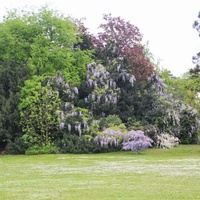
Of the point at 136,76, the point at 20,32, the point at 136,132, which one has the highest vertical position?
the point at 20,32

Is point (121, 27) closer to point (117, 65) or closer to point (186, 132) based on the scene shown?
point (117, 65)

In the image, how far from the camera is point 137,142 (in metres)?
32.4

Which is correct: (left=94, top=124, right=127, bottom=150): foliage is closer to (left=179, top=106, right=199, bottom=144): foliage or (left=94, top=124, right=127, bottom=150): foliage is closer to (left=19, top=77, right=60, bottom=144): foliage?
(left=19, top=77, right=60, bottom=144): foliage

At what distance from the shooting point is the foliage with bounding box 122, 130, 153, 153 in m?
32.4

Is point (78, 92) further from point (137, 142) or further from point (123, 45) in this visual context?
point (137, 142)

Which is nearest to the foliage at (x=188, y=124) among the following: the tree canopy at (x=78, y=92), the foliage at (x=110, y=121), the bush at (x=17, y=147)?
the tree canopy at (x=78, y=92)

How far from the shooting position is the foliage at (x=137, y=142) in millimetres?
32375

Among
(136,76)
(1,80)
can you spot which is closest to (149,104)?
(136,76)

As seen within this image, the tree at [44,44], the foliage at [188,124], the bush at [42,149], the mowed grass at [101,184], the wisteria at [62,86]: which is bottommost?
the mowed grass at [101,184]

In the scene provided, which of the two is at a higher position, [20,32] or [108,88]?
[20,32]

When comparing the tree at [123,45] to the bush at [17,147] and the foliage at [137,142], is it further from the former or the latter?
the bush at [17,147]

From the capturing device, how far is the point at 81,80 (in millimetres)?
41906

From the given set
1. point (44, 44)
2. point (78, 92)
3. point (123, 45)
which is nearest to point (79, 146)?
point (78, 92)

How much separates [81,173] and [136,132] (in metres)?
14.3
